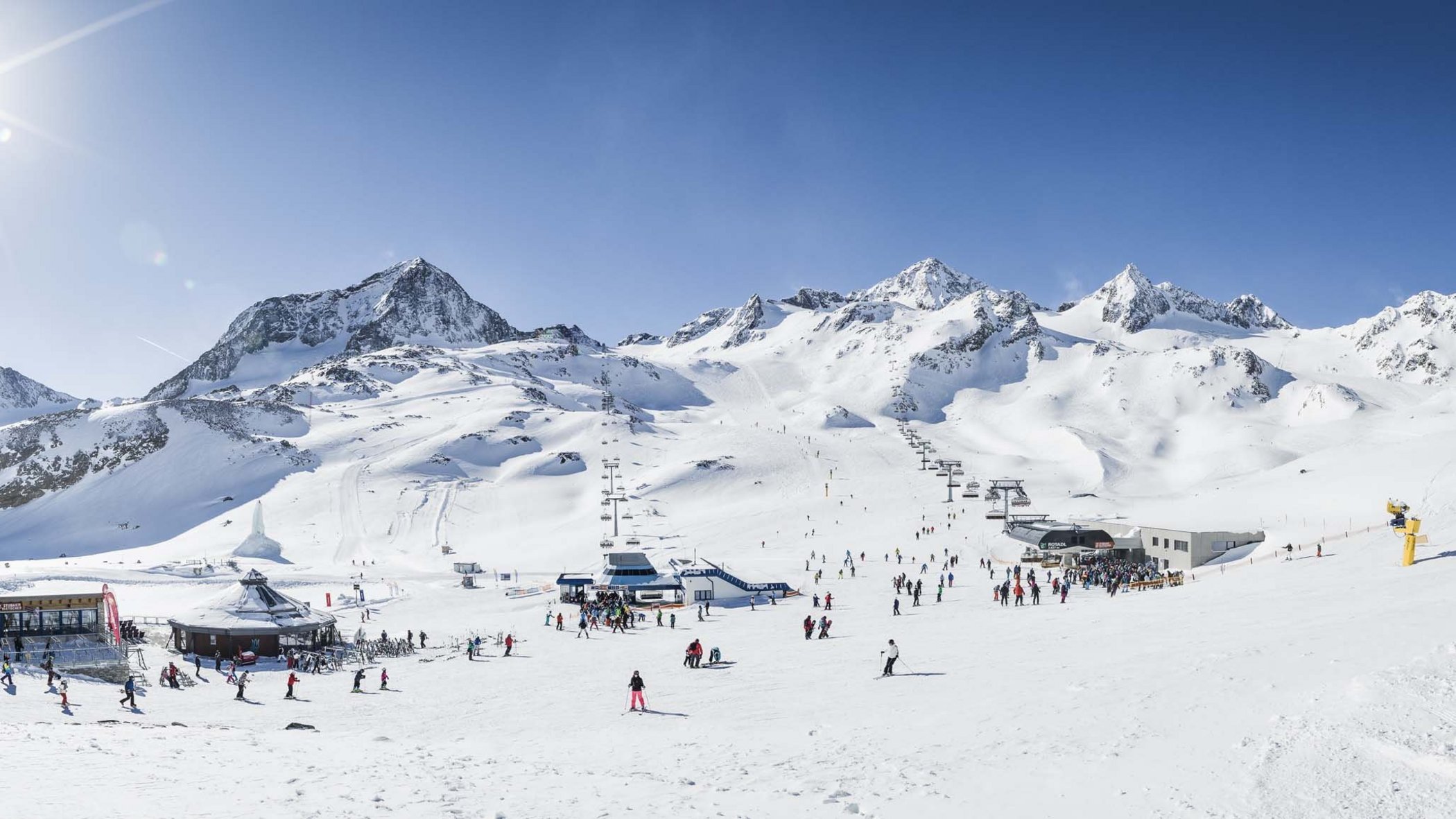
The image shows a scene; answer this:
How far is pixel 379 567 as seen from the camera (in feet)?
204

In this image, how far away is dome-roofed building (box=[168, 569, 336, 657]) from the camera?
3241 cm

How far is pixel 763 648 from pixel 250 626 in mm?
20130

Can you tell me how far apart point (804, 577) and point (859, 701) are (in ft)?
97.8

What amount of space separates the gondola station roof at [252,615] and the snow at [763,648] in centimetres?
346

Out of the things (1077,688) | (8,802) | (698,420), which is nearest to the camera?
(8,802)

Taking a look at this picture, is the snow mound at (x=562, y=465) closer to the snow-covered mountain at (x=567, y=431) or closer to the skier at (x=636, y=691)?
the snow-covered mountain at (x=567, y=431)

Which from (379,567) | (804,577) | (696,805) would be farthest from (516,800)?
(379,567)

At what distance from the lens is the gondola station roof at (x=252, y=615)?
32.4 metres

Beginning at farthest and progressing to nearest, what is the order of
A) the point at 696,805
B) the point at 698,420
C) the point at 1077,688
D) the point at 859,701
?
the point at 698,420 → the point at 859,701 → the point at 1077,688 → the point at 696,805

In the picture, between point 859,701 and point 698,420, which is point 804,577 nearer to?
point 859,701

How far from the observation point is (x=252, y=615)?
3306 cm

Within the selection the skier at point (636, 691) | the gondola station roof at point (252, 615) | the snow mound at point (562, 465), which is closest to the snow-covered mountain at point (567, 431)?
the snow mound at point (562, 465)

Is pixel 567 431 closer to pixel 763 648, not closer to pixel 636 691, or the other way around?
pixel 763 648

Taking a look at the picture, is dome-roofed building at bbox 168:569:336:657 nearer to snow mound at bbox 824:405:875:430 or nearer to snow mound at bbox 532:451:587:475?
snow mound at bbox 532:451:587:475
